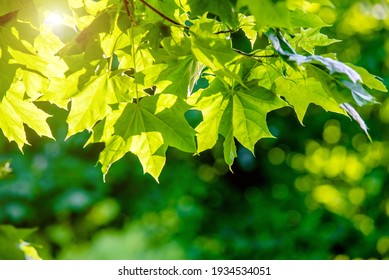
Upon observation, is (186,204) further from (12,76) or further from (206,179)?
(12,76)

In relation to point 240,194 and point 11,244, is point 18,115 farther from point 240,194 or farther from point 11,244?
point 240,194

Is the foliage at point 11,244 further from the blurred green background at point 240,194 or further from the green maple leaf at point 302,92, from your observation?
the blurred green background at point 240,194

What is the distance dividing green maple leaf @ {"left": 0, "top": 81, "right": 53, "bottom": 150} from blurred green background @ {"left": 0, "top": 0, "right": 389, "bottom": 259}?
327cm

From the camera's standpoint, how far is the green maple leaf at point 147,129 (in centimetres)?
96

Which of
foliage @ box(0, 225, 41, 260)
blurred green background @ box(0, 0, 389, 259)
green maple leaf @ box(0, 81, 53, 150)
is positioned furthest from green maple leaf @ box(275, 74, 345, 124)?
blurred green background @ box(0, 0, 389, 259)

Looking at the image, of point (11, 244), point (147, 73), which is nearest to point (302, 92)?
point (147, 73)

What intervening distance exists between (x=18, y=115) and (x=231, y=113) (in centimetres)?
39

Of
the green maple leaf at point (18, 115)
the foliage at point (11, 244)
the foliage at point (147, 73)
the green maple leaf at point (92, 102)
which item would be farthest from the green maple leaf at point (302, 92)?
the foliage at point (11, 244)

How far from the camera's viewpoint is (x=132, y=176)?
4816 millimetres

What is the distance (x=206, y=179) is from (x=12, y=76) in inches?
173

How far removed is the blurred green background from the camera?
4.44m

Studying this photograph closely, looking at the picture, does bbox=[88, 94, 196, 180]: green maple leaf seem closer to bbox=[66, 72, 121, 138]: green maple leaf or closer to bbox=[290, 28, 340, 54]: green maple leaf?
bbox=[66, 72, 121, 138]: green maple leaf

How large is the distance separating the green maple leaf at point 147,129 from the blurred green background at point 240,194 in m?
3.33

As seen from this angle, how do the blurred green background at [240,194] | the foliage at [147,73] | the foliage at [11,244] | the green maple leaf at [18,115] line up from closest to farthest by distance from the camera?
1. the foliage at [147,73]
2. the green maple leaf at [18,115]
3. the foliage at [11,244]
4. the blurred green background at [240,194]
